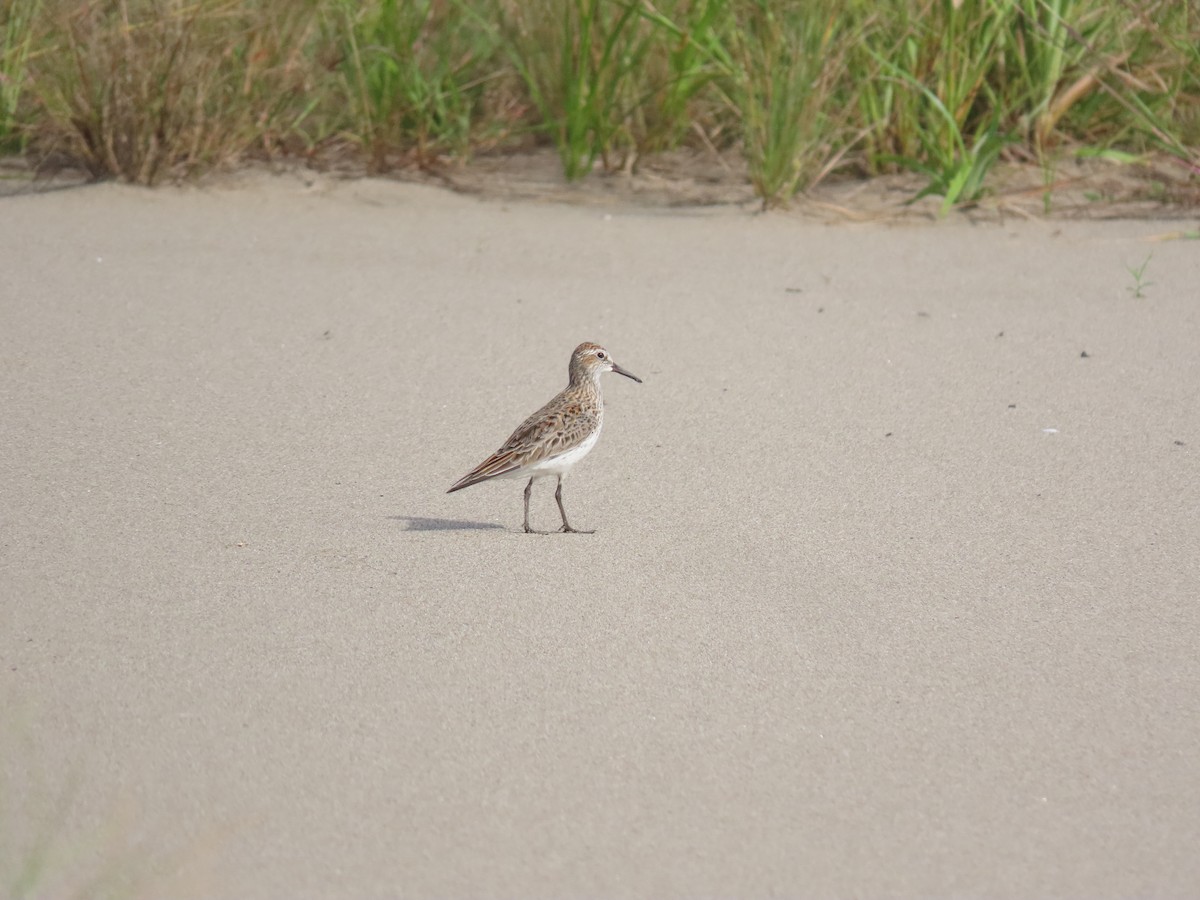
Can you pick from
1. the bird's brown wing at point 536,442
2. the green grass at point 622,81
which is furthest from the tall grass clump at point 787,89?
the bird's brown wing at point 536,442

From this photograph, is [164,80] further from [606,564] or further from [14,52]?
[606,564]

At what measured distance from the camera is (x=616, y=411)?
277 inches

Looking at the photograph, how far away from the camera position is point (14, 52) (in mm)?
9477

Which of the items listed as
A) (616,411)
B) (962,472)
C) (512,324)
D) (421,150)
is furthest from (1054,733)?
(421,150)

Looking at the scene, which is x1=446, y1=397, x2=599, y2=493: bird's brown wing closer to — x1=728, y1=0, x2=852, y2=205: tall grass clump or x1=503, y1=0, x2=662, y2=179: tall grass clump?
x1=728, y1=0, x2=852, y2=205: tall grass clump

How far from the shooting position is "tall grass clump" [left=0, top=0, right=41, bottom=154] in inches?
368

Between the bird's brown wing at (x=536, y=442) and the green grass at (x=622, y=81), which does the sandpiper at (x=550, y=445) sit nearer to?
the bird's brown wing at (x=536, y=442)

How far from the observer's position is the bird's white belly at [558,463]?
18.2 feet

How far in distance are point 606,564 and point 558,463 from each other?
0.45m

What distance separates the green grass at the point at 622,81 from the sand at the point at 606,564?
0.61 meters

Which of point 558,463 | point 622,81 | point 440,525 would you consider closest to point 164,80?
point 622,81

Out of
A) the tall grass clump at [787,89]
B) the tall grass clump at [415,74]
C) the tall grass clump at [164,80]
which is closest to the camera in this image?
the tall grass clump at [787,89]

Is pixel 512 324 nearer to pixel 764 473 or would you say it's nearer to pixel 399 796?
pixel 764 473

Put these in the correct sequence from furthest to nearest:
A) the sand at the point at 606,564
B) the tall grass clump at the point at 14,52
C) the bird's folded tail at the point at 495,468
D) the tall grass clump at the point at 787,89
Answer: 1. the tall grass clump at the point at 14,52
2. the tall grass clump at the point at 787,89
3. the bird's folded tail at the point at 495,468
4. the sand at the point at 606,564
